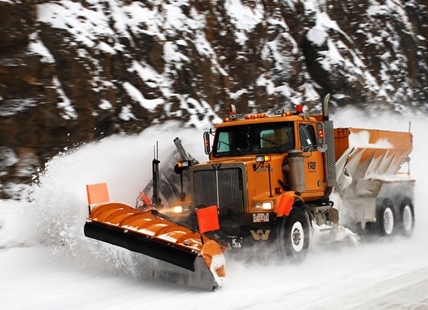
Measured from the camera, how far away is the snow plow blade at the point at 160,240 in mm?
7004

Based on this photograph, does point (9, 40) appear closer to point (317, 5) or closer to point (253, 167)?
point (253, 167)

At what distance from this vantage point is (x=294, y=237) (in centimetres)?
892

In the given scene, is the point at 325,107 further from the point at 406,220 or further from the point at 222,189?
the point at 406,220

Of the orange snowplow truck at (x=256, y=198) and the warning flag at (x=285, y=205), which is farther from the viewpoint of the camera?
the warning flag at (x=285, y=205)

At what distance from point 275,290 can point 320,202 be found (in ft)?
12.5

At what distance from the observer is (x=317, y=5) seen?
901 inches

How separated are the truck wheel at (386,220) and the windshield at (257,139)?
3579mm

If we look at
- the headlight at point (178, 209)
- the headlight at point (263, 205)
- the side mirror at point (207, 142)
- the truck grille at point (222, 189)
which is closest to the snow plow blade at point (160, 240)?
the headlight at point (178, 209)

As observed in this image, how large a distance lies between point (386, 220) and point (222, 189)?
496 cm

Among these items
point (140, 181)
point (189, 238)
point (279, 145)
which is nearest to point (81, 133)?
point (140, 181)

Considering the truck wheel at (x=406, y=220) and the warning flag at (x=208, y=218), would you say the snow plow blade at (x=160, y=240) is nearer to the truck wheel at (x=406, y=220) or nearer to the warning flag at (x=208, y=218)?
the warning flag at (x=208, y=218)

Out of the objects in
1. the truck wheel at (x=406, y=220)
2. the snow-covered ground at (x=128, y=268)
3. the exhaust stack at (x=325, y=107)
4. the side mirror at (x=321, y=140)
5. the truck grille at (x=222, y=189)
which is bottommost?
the truck wheel at (x=406, y=220)

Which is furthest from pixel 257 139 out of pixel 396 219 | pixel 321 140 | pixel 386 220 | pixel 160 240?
pixel 396 219

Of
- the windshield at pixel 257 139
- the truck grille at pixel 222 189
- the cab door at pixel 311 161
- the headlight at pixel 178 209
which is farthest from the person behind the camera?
the cab door at pixel 311 161
